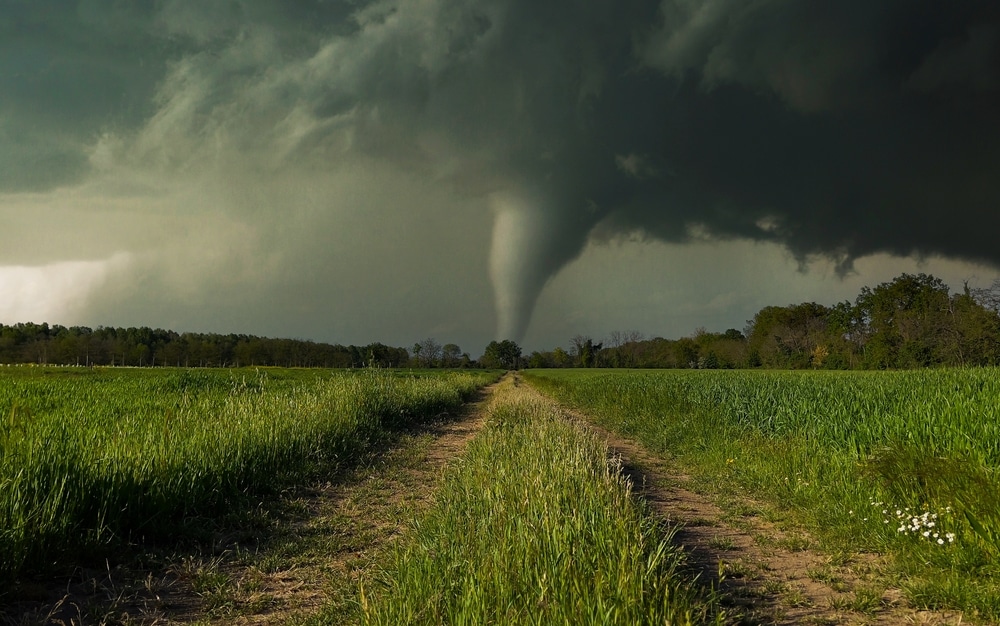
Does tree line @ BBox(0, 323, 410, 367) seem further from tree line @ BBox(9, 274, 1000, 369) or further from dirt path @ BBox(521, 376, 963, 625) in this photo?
dirt path @ BBox(521, 376, 963, 625)

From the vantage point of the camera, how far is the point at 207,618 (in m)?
3.90

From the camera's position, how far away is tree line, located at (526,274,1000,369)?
172 ft

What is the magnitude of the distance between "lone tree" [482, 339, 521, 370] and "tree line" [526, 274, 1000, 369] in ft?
150

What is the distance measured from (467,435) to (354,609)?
10507mm

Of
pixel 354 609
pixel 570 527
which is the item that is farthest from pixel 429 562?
pixel 570 527

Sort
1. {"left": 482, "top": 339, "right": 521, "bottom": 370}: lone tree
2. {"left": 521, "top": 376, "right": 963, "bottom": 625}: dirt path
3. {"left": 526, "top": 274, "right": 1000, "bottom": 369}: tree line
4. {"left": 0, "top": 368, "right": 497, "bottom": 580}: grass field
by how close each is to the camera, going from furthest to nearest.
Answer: {"left": 482, "top": 339, "right": 521, "bottom": 370}: lone tree < {"left": 526, "top": 274, "right": 1000, "bottom": 369}: tree line < {"left": 0, "top": 368, "right": 497, "bottom": 580}: grass field < {"left": 521, "top": 376, "right": 963, "bottom": 625}: dirt path

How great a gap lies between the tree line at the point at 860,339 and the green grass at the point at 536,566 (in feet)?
127

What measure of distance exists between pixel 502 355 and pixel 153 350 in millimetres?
107454

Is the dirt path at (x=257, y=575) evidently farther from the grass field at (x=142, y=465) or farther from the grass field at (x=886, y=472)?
the grass field at (x=886, y=472)

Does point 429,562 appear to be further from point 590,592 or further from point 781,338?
point 781,338

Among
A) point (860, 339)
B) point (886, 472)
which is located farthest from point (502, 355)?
point (886, 472)

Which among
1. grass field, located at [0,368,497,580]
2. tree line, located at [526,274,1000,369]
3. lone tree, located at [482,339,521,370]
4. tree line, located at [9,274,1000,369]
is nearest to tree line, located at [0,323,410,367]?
tree line, located at [9,274,1000,369]

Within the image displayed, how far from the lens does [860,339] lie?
81812 millimetres

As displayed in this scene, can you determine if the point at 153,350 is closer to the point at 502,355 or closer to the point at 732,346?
the point at 502,355
